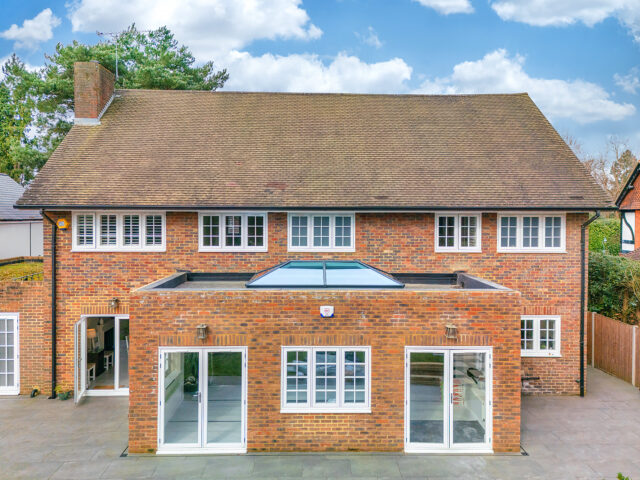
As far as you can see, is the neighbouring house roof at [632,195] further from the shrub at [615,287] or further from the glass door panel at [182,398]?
the glass door panel at [182,398]

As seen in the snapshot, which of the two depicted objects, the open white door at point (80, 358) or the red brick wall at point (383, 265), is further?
the red brick wall at point (383, 265)

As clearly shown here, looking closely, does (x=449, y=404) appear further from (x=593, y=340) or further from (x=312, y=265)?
(x=593, y=340)

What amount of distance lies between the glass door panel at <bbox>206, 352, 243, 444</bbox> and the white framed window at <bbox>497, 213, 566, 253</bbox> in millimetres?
7709

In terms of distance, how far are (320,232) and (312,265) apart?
146 cm

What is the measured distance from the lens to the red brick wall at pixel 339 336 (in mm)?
8578

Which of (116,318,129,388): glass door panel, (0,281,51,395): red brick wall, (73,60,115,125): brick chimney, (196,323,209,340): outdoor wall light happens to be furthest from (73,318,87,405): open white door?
(73,60,115,125): brick chimney

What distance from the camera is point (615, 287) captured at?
1405 cm

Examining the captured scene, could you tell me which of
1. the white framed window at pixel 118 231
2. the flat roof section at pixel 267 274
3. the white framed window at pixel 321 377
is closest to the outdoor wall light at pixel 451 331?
the white framed window at pixel 321 377

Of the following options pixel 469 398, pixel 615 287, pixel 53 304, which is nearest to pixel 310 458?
pixel 469 398

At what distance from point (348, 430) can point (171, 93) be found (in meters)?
12.9

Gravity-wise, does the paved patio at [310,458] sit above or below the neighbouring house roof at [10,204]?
below

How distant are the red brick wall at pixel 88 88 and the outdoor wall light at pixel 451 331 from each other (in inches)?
487

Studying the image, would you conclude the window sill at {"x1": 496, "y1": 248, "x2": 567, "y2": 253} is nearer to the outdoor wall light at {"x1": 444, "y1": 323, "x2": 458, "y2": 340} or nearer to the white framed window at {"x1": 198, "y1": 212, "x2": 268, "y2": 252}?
the outdoor wall light at {"x1": 444, "y1": 323, "x2": 458, "y2": 340}

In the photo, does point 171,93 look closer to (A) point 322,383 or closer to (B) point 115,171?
(B) point 115,171
